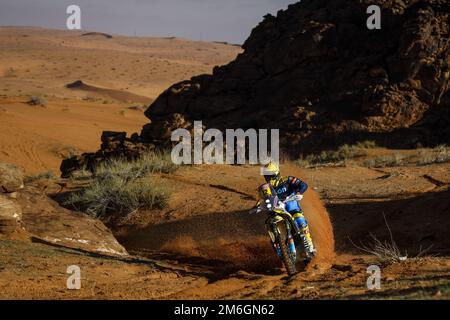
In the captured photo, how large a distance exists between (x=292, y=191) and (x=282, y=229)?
566mm

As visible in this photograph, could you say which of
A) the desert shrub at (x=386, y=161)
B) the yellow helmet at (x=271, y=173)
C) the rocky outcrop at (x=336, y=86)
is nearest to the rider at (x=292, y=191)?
the yellow helmet at (x=271, y=173)

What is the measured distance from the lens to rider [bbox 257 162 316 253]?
9648 mm

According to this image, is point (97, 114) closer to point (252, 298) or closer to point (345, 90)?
point (345, 90)

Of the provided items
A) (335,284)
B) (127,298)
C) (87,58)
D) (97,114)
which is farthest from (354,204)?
(87,58)

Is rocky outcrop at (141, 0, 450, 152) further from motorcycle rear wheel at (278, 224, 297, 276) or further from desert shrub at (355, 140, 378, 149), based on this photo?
motorcycle rear wheel at (278, 224, 297, 276)

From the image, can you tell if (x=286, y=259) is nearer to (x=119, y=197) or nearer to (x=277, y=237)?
(x=277, y=237)

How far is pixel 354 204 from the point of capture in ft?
48.1

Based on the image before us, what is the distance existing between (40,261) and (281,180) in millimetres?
3718

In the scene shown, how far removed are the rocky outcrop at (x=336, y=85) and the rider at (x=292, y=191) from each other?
1297cm

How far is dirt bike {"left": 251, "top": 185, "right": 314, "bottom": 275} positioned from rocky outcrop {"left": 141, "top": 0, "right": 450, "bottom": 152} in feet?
43.4

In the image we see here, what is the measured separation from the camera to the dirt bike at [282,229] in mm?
9367

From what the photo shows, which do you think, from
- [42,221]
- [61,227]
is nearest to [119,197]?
[61,227]

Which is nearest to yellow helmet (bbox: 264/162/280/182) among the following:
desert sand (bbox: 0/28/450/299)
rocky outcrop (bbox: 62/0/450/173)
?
desert sand (bbox: 0/28/450/299)

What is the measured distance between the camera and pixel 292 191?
974 cm
